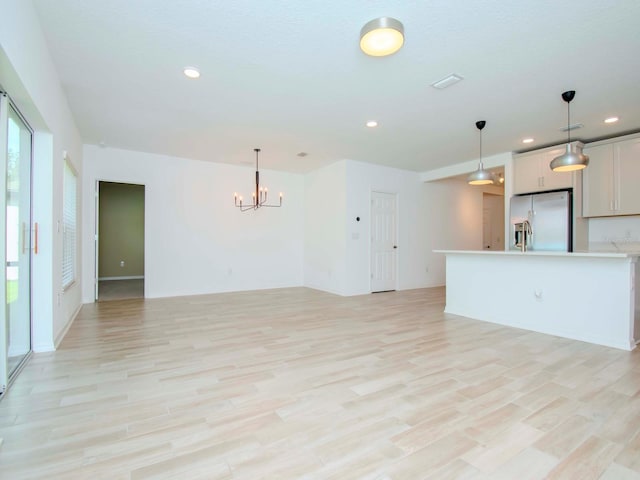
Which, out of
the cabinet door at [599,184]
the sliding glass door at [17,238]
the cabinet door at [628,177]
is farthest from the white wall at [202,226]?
the cabinet door at [628,177]

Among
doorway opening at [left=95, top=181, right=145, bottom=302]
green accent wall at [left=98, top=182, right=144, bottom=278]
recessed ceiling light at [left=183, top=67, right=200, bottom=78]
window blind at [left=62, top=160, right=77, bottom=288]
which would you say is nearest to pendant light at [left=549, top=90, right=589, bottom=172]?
recessed ceiling light at [left=183, top=67, right=200, bottom=78]

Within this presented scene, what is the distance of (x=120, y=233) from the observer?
9.00 m

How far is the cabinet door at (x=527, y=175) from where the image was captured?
5.39 metres

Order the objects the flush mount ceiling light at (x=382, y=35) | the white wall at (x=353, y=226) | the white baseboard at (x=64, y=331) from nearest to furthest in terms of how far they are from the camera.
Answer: the flush mount ceiling light at (x=382, y=35), the white baseboard at (x=64, y=331), the white wall at (x=353, y=226)

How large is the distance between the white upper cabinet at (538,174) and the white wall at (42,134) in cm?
651

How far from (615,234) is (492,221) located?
4.17 metres

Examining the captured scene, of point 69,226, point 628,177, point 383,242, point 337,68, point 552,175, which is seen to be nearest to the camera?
point 337,68

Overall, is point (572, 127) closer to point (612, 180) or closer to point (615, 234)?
point (612, 180)

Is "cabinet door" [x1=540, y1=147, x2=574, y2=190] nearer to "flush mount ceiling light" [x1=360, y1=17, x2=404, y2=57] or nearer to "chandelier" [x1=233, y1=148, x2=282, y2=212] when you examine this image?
"flush mount ceiling light" [x1=360, y1=17, x2=404, y2=57]

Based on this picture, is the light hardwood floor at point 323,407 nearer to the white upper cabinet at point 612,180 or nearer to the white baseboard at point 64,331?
the white baseboard at point 64,331

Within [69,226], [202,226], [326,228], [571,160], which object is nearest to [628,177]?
[571,160]

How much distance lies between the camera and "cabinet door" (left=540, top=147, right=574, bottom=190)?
508 cm

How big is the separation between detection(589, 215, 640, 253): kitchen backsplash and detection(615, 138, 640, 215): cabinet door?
0.40 m

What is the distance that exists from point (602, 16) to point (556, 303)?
2851 mm
